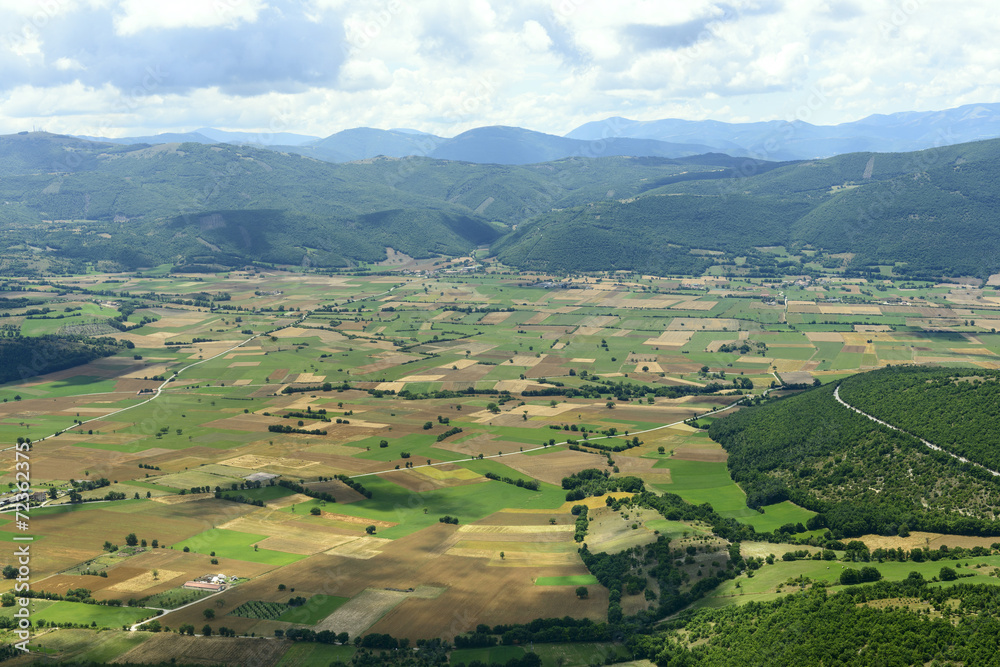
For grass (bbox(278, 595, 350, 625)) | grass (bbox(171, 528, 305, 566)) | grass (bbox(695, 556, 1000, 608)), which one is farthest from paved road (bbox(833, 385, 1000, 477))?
grass (bbox(171, 528, 305, 566))

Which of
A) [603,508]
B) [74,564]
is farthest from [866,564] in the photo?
[74,564]

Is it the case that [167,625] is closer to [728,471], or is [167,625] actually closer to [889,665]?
[889,665]

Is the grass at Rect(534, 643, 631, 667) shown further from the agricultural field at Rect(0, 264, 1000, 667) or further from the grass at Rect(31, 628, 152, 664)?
the grass at Rect(31, 628, 152, 664)

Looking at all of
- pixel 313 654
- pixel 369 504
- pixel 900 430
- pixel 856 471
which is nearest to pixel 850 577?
pixel 856 471

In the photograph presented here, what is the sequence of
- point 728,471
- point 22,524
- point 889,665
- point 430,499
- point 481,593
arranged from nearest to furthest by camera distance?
point 889,665, point 481,593, point 22,524, point 430,499, point 728,471

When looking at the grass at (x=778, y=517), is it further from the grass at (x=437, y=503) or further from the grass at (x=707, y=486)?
the grass at (x=437, y=503)

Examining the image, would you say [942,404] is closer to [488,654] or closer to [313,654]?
[488,654]
